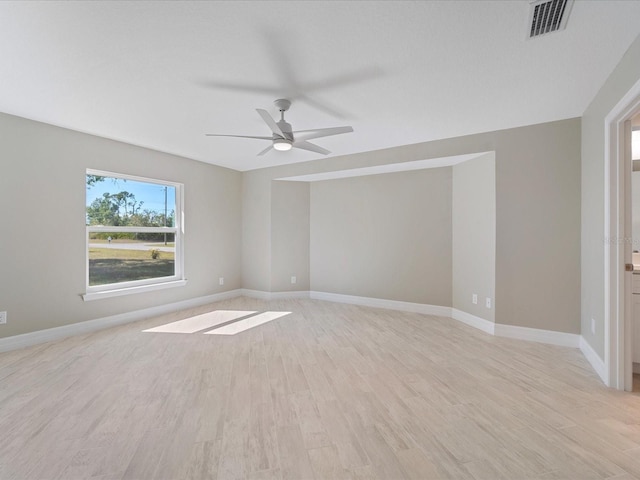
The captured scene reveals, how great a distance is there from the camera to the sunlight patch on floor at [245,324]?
147 inches

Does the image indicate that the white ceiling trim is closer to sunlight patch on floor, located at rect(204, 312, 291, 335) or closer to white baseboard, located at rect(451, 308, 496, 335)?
white baseboard, located at rect(451, 308, 496, 335)

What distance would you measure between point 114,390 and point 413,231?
4.17 m

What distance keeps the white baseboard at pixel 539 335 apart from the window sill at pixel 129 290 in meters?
4.73

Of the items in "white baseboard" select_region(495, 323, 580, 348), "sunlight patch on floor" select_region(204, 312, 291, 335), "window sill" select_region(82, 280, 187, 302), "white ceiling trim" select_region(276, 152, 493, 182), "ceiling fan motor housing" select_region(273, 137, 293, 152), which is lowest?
"sunlight patch on floor" select_region(204, 312, 291, 335)

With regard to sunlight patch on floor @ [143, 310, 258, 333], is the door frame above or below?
above

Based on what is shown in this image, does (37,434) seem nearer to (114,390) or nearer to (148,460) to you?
(114,390)

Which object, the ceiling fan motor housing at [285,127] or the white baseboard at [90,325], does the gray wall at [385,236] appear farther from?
the ceiling fan motor housing at [285,127]

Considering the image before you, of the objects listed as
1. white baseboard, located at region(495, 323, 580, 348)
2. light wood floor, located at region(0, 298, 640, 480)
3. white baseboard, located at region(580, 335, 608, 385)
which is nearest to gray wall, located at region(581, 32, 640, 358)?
white baseboard, located at region(580, 335, 608, 385)

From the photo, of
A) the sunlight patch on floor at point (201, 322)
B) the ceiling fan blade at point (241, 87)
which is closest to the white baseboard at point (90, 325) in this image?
the sunlight patch on floor at point (201, 322)

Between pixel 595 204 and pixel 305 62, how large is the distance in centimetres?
300

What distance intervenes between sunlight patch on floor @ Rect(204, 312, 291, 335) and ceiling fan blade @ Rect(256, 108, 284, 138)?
253 cm

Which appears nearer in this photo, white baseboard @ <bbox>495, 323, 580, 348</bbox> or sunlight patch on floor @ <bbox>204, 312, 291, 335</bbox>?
white baseboard @ <bbox>495, 323, 580, 348</bbox>

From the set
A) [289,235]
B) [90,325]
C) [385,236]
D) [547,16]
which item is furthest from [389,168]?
[90,325]

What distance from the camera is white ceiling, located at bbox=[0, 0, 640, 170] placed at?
1.67 m
